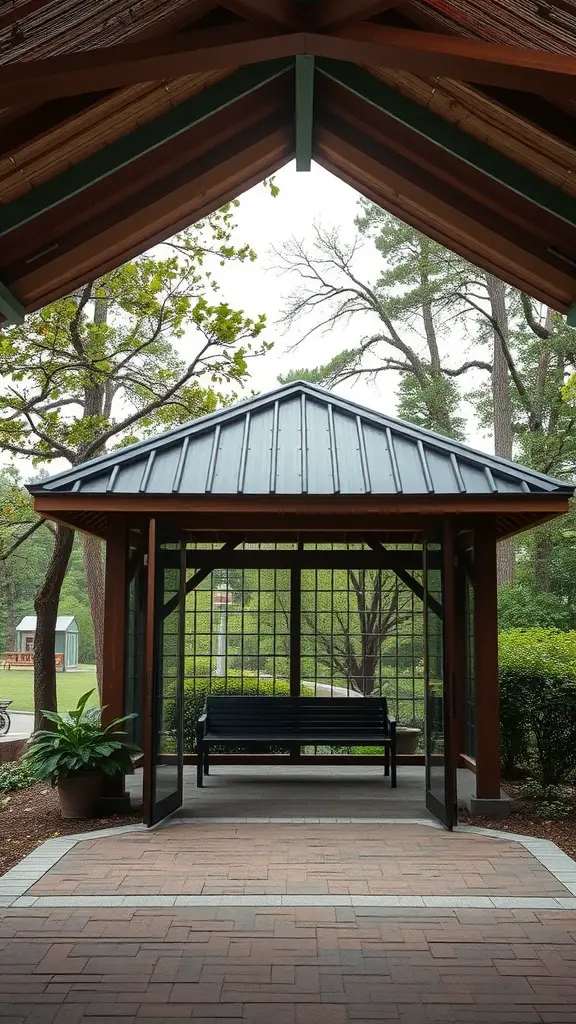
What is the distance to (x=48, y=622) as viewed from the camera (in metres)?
13.0

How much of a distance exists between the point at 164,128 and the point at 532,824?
5952mm

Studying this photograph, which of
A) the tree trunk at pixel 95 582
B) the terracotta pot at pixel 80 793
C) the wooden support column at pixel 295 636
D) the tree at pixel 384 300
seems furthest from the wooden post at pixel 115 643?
the tree at pixel 384 300

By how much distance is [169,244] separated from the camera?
1364 centimetres

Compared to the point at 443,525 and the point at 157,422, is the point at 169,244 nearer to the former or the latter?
the point at 157,422

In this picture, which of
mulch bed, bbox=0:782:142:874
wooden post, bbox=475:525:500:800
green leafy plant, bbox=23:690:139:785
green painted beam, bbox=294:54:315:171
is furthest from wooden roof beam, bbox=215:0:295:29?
mulch bed, bbox=0:782:142:874

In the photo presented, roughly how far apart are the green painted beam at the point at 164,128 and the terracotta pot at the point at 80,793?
4.65 m

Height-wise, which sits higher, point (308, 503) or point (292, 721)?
point (308, 503)

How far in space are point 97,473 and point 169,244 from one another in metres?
6.91

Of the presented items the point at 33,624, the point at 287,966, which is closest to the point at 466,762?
the point at 287,966

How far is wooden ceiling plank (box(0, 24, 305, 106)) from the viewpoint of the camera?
3156mm

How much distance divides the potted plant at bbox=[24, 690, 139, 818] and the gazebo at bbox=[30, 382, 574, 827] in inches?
10.9

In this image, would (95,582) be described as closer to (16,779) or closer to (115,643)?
(16,779)

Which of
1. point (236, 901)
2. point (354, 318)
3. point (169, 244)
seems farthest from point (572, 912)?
point (354, 318)

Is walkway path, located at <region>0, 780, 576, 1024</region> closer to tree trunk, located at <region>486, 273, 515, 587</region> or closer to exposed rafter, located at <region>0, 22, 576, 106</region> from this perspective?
exposed rafter, located at <region>0, 22, 576, 106</region>
